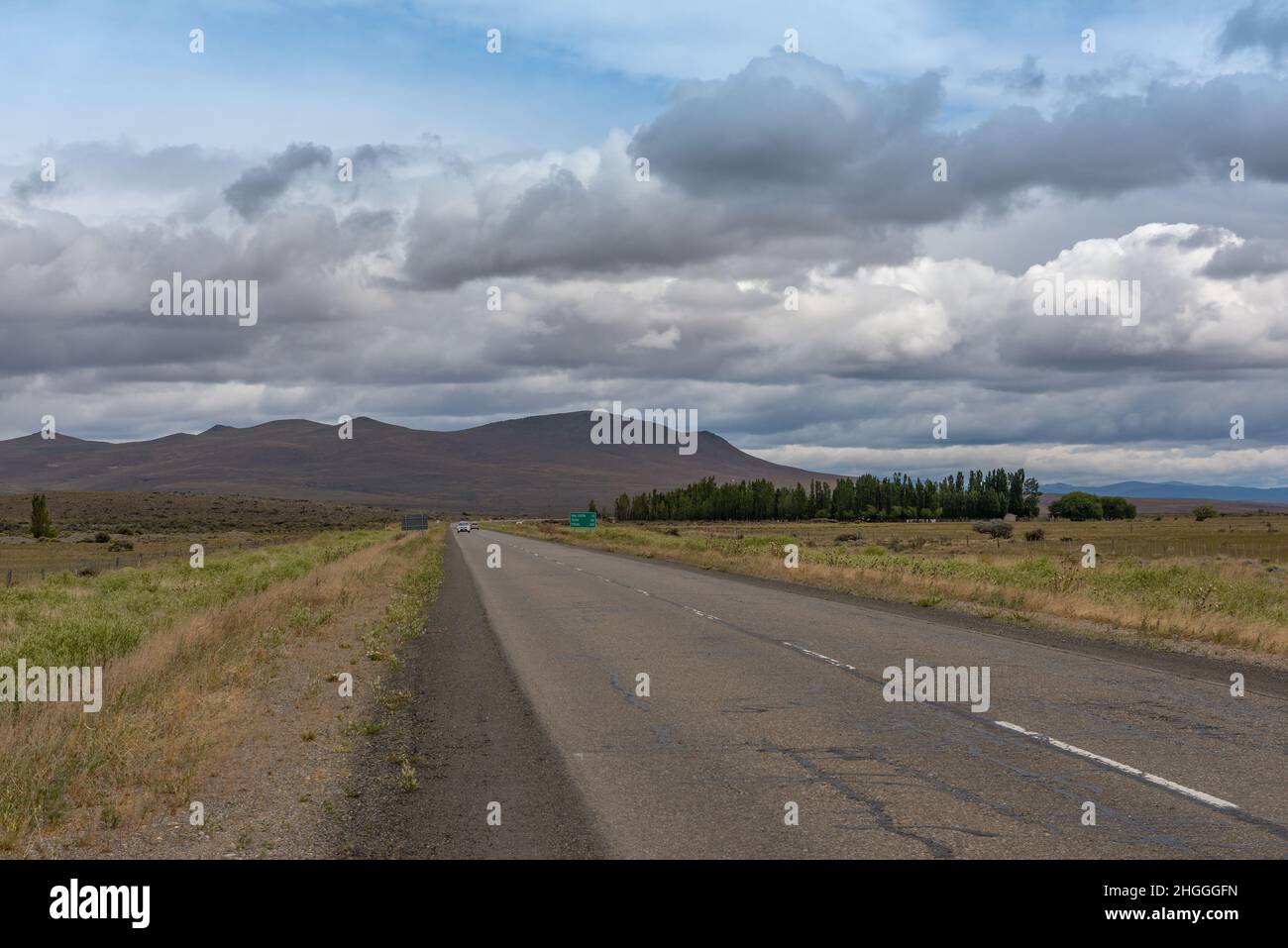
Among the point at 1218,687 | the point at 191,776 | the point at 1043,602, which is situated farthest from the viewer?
the point at 1043,602

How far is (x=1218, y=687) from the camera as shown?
→ 41.6ft

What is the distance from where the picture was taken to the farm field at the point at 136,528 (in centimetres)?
5642

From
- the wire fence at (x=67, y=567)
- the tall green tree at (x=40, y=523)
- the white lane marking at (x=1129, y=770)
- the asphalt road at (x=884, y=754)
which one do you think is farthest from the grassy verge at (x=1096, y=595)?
the tall green tree at (x=40, y=523)

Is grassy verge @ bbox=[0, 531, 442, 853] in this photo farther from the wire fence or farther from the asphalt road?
the wire fence

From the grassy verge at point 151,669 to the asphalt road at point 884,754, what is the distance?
102 inches

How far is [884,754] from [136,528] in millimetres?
103936

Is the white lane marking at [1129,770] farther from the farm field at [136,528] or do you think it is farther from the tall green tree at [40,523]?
the tall green tree at [40,523]

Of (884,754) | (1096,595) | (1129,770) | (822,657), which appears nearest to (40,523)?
(1096,595)

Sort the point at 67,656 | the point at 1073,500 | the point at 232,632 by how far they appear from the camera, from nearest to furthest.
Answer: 1. the point at 67,656
2. the point at 232,632
3. the point at 1073,500

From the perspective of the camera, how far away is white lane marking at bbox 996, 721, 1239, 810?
7.38 meters
